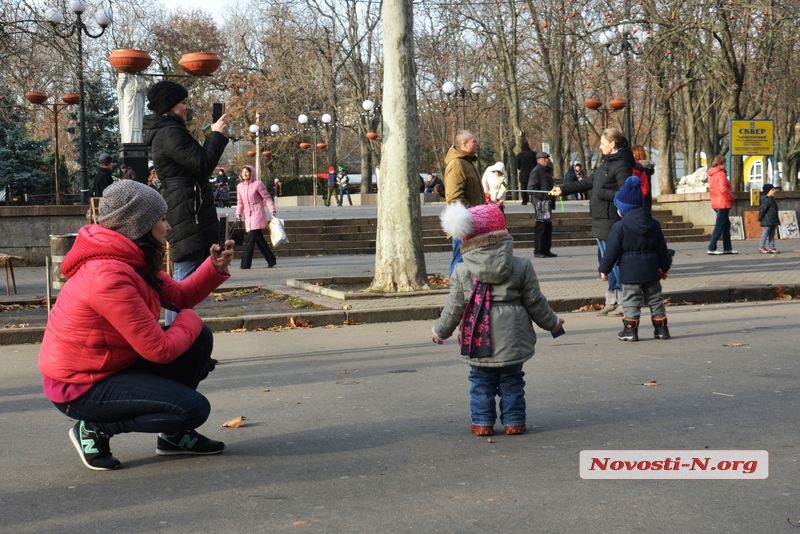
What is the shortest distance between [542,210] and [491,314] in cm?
1558

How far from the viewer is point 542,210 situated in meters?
21.4

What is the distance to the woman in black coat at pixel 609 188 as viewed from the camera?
12.1 metres

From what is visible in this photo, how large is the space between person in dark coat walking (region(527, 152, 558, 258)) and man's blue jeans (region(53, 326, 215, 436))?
16397 millimetres

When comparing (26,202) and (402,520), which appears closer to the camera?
(402,520)

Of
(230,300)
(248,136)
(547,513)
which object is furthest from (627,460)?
(248,136)

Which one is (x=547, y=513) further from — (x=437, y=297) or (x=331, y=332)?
(x=437, y=297)

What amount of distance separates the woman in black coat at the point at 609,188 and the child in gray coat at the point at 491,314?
6.08 m

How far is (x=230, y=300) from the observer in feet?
47.3

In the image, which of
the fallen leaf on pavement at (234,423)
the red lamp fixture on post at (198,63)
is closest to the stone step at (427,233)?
the red lamp fixture on post at (198,63)

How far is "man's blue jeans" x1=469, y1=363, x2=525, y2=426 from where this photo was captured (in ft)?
19.6

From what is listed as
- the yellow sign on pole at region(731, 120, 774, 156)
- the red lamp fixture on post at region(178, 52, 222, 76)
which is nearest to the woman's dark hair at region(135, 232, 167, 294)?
the red lamp fixture on post at region(178, 52, 222, 76)

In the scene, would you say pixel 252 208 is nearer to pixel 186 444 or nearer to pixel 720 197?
pixel 720 197

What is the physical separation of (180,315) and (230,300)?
361 inches

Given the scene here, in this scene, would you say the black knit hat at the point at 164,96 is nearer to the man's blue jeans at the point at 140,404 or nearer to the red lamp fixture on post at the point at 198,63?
the man's blue jeans at the point at 140,404
